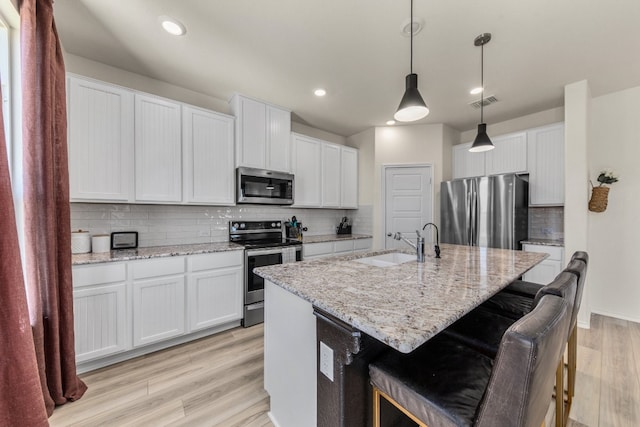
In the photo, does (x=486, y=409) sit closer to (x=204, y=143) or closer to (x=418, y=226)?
(x=204, y=143)

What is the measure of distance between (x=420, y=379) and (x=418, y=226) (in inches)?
139

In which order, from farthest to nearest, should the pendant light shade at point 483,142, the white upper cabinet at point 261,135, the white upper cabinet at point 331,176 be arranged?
the white upper cabinet at point 331,176 → the white upper cabinet at point 261,135 → the pendant light shade at point 483,142

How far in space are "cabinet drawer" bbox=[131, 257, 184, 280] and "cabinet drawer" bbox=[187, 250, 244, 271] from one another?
96 mm

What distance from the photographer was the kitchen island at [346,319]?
35.5 inches

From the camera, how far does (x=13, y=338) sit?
117cm

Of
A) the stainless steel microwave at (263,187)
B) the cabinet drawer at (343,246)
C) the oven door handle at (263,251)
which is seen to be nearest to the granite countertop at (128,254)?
the oven door handle at (263,251)

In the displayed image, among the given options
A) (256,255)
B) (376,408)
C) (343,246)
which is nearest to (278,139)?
(256,255)

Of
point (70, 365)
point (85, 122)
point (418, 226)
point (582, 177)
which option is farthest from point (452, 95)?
point (70, 365)

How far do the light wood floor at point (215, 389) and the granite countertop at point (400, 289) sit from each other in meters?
0.94

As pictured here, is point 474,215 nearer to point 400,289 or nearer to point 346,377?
point 400,289

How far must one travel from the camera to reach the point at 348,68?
260cm

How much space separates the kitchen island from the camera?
90cm

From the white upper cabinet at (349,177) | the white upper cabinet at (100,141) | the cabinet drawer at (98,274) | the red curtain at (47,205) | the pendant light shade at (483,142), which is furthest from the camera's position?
the white upper cabinet at (349,177)

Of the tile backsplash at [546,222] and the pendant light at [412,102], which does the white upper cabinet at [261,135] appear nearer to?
the pendant light at [412,102]
